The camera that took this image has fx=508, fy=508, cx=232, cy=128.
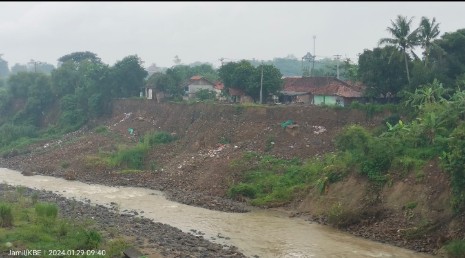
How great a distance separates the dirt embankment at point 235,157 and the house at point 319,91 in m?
3.44

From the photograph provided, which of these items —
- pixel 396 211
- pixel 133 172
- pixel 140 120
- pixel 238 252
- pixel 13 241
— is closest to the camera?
pixel 13 241

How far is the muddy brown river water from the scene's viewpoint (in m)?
16.8

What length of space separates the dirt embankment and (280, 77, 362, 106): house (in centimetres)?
344

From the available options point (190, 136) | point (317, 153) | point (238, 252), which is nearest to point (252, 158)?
point (317, 153)

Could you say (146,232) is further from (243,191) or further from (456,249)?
(456,249)

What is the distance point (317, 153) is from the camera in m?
27.0

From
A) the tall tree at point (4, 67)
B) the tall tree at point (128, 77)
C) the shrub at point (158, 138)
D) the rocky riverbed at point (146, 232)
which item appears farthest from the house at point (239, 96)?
the tall tree at point (4, 67)

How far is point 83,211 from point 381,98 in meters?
18.6

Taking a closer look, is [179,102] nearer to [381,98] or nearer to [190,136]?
[190,136]

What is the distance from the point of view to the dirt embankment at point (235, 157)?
60.2 ft

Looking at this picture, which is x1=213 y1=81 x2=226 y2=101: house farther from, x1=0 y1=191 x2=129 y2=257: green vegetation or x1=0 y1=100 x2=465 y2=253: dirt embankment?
x1=0 y1=191 x2=129 y2=257: green vegetation

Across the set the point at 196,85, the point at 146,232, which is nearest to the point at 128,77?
the point at 196,85

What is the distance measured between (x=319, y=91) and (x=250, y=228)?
17.3m

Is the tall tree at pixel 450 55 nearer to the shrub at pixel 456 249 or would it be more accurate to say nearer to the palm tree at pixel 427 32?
the palm tree at pixel 427 32
